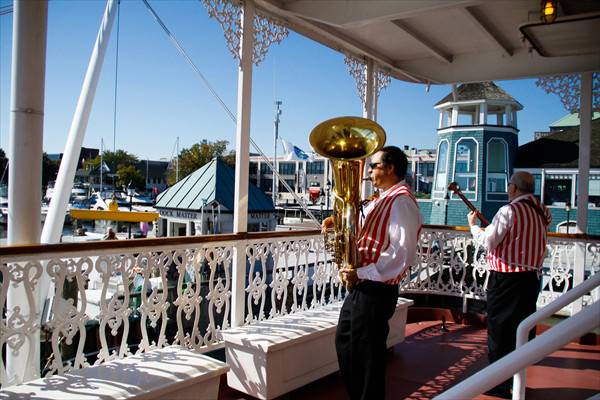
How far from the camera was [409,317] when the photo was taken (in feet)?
15.5

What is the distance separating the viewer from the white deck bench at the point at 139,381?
1.84 m

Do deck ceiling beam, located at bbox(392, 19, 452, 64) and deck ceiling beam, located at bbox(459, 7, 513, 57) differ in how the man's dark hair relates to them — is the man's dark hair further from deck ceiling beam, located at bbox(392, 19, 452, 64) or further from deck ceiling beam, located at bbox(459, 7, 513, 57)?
deck ceiling beam, located at bbox(392, 19, 452, 64)

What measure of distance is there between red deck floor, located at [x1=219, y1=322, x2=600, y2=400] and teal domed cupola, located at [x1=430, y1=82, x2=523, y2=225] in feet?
47.5

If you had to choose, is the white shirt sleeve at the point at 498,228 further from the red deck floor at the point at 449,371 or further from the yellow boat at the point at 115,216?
the yellow boat at the point at 115,216

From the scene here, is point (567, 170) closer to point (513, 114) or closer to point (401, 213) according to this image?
point (513, 114)

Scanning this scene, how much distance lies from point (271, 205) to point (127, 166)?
1259 inches

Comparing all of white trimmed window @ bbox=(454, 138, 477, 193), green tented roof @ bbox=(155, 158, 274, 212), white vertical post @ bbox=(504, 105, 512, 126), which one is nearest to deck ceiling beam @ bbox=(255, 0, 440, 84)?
green tented roof @ bbox=(155, 158, 274, 212)

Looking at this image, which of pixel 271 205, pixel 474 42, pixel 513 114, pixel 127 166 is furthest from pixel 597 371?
pixel 127 166

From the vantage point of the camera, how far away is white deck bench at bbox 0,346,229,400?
6.05ft

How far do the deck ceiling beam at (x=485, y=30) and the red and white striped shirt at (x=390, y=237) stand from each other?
248 centimetres

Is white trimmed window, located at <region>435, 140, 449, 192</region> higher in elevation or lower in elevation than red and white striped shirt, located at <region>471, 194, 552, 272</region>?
higher

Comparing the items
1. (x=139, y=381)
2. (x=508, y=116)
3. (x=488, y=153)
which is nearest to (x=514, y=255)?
(x=139, y=381)

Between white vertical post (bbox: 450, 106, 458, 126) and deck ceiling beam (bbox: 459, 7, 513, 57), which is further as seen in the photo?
white vertical post (bbox: 450, 106, 458, 126)

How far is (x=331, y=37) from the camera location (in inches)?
163
